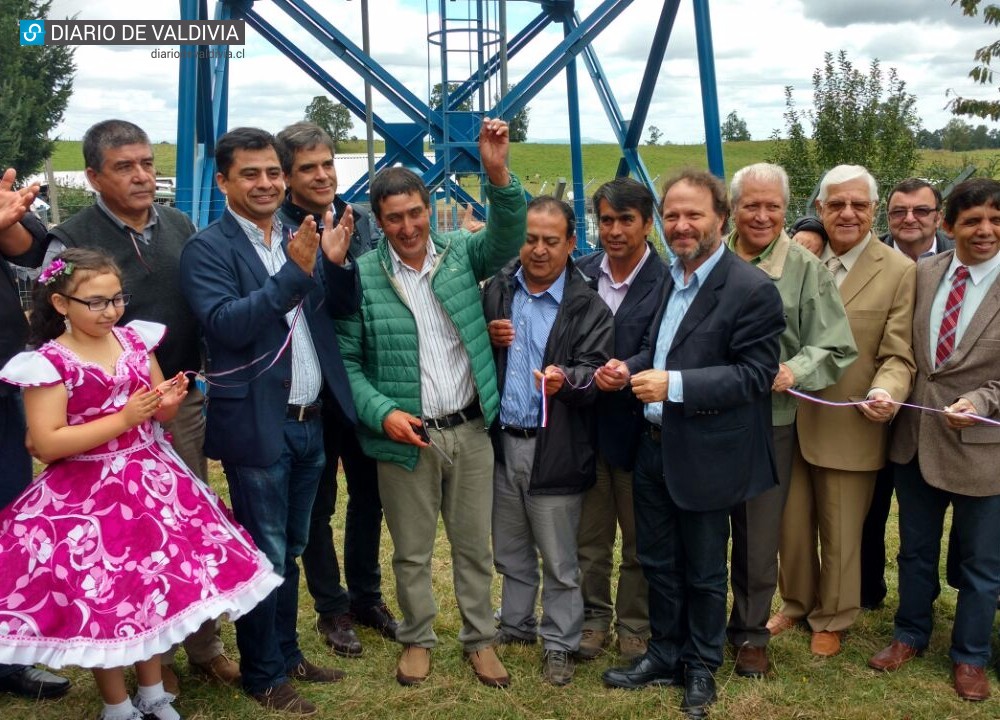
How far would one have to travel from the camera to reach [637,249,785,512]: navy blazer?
3488 mm

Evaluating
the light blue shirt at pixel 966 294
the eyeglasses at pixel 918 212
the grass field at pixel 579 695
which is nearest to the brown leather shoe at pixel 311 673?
the grass field at pixel 579 695

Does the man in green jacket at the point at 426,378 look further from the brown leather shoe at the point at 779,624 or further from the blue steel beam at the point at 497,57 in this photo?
the blue steel beam at the point at 497,57

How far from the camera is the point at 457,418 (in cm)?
393

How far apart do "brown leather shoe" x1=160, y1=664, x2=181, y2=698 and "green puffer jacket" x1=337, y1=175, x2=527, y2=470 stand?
50.1 inches

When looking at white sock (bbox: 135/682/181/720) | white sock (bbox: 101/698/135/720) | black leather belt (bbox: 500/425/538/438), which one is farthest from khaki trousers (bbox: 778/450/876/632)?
white sock (bbox: 101/698/135/720)

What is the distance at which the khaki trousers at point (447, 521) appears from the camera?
3.95 m

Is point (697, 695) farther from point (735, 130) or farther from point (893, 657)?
point (735, 130)

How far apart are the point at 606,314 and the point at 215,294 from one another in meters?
1.61

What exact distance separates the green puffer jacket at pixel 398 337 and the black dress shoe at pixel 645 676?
1259 mm

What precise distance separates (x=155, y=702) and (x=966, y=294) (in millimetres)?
3720

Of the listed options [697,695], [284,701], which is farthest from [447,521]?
[697,695]

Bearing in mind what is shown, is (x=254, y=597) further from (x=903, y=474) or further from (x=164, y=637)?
(x=903, y=474)

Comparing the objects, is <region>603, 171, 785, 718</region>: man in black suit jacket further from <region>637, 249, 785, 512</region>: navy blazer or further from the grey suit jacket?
the grey suit jacket

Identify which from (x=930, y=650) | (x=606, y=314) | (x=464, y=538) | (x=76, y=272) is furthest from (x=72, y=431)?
(x=930, y=650)
